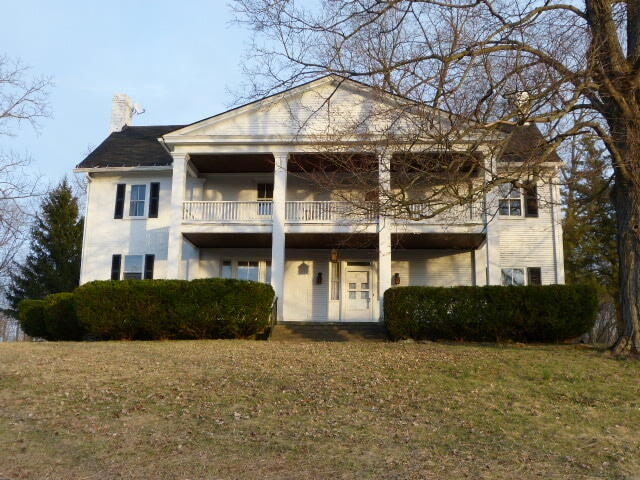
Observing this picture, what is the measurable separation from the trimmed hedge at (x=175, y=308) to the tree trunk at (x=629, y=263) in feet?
28.7

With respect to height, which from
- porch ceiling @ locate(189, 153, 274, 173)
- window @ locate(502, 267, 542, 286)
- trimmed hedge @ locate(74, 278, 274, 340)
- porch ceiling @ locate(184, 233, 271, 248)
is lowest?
trimmed hedge @ locate(74, 278, 274, 340)

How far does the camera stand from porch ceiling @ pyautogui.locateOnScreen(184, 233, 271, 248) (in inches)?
806

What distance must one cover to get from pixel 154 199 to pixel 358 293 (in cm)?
814

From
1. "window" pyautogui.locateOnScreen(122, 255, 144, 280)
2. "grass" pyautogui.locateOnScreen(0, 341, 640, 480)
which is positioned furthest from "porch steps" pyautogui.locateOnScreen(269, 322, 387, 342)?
"window" pyautogui.locateOnScreen(122, 255, 144, 280)

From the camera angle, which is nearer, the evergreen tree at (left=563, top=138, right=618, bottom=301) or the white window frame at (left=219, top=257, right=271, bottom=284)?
the white window frame at (left=219, top=257, right=271, bottom=284)

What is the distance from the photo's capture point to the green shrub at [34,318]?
774 inches

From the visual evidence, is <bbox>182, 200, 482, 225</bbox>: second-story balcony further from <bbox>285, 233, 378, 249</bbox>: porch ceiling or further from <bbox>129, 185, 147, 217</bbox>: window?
<bbox>129, 185, 147, 217</bbox>: window

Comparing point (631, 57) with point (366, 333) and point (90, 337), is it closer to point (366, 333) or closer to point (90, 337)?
point (366, 333)

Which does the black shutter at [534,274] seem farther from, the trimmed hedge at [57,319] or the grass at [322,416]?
the trimmed hedge at [57,319]

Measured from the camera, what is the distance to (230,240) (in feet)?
70.0

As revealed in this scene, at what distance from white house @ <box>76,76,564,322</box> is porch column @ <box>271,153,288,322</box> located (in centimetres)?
3

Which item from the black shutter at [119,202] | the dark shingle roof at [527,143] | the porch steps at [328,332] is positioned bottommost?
the porch steps at [328,332]

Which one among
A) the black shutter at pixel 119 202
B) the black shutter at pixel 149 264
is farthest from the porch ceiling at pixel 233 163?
the black shutter at pixel 149 264

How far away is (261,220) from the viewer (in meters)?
20.4
